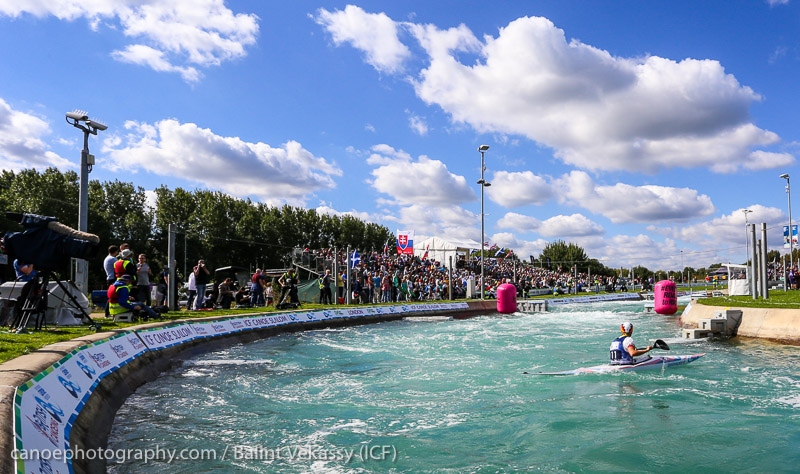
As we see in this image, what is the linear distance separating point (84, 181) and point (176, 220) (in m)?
51.0

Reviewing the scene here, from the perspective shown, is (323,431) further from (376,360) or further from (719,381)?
(719,381)

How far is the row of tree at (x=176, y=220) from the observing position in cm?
5197

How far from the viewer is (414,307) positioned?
30203 mm

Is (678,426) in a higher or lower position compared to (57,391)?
lower

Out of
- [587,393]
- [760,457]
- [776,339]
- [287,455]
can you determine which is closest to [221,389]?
[287,455]

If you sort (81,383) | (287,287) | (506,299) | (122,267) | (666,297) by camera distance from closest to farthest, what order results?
(81,383) → (122,267) → (287,287) → (666,297) → (506,299)

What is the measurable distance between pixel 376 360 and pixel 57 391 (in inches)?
363

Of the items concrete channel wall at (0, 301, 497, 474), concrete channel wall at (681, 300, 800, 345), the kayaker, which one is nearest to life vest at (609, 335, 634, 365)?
the kayaker

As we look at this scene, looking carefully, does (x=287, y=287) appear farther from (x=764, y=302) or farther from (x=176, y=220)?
(x=176, y=220)

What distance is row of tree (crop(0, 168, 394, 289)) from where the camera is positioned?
171 feet

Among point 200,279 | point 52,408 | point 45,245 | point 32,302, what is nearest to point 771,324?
point 52,408

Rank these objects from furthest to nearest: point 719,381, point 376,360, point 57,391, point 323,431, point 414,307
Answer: point 414,307, point 376,360, point 719,381, point 323,431, point 57,391

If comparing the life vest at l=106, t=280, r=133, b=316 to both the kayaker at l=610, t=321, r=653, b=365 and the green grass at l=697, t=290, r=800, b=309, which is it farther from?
the green grass at l=697, t=290, r=800, b=309

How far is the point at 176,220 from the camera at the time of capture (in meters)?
65.3
